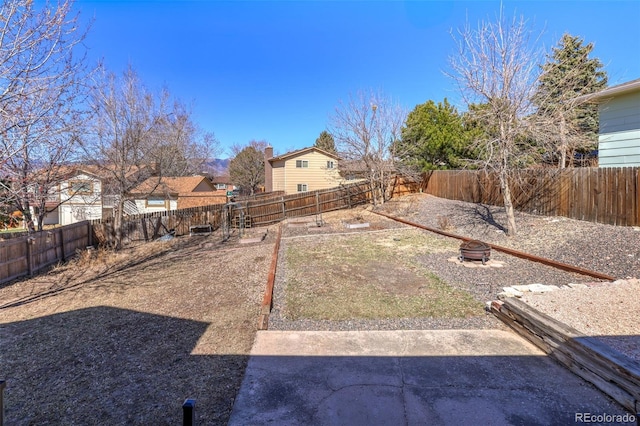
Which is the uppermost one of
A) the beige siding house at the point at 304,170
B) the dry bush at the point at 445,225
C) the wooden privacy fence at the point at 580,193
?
the beige siding house at the point at 304,170

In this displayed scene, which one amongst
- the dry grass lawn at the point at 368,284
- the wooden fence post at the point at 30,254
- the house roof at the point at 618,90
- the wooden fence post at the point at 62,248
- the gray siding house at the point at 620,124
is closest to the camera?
the dry grass lawn at the point at 368,284

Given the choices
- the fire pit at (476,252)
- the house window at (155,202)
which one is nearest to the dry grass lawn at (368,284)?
the fire pit at (476,252)

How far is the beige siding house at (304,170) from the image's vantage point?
26859mm

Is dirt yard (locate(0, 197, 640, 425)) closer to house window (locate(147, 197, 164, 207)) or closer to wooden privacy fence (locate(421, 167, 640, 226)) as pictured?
wooden privacy fence (locate(421, 167, 640, 226))

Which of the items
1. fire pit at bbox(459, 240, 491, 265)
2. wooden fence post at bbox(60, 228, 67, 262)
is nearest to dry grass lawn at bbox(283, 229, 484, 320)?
fire pit at bbox(459, 240, 491, 265)

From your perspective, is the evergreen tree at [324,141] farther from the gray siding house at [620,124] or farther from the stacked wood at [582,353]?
the stacked wood at [582,353]

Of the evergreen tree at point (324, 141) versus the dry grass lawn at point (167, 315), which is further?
the evergreen tree at point (324, 141)

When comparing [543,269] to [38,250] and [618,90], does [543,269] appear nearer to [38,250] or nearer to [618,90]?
[618,90]

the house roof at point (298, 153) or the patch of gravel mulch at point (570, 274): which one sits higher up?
the house roof at point (298, 153)

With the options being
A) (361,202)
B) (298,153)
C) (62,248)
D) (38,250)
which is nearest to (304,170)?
(298,153)

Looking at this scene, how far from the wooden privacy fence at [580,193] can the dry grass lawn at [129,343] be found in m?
8.63

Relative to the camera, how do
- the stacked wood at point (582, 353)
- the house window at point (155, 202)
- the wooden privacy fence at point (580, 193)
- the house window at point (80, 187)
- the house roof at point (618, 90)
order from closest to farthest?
the stacked wood at point (582, 353) → the wooden privacy fence at point (580, 193) → the house roof at point (618, 90) → the house window at point (80, 187) → the house window at point (155, 202)

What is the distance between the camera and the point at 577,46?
2188cm

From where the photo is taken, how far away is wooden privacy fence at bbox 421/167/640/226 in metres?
8.31
